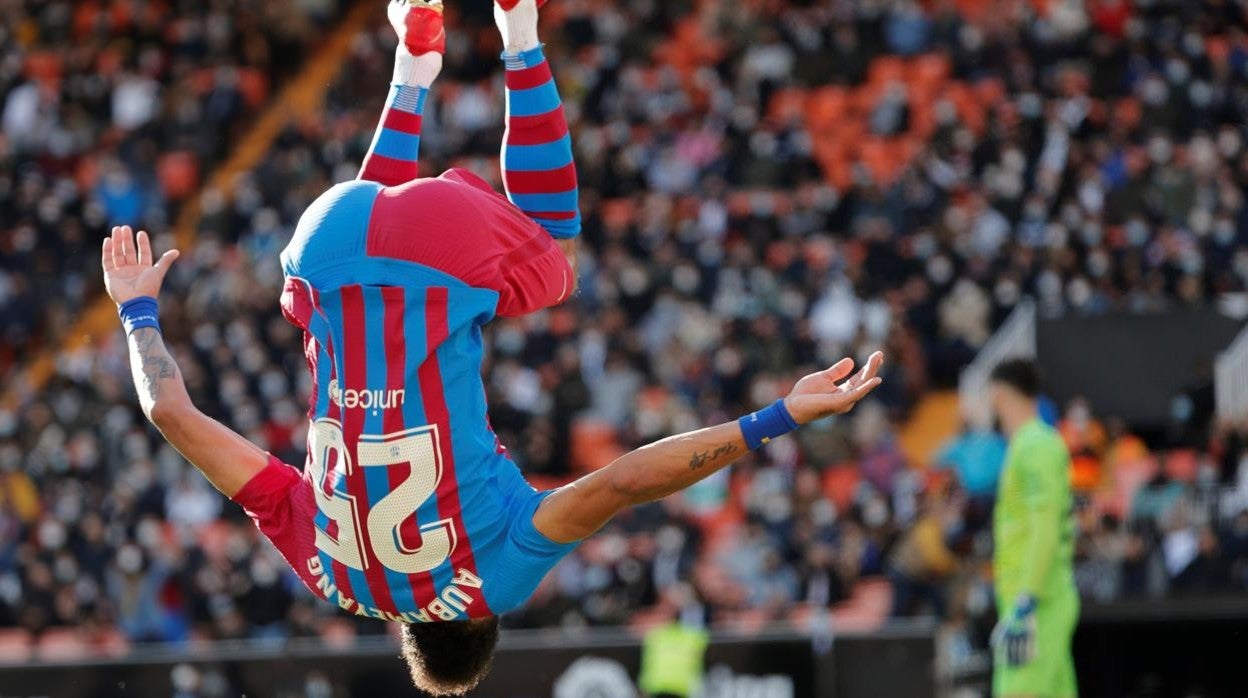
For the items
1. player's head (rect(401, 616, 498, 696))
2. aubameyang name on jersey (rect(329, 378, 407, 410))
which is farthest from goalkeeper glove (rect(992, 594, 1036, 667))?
aubameyang name on jersey (rect(329, 378, 407, 410))

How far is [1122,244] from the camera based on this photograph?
1694 centimetres

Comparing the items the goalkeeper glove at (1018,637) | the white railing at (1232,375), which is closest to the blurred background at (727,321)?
the white railing at (1232,375)

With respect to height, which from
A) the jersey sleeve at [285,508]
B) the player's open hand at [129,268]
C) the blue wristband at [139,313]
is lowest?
the jersey sleeve at [285,508]

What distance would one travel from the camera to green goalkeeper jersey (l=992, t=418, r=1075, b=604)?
8.40 metres

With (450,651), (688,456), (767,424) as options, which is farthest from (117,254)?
(767,424)

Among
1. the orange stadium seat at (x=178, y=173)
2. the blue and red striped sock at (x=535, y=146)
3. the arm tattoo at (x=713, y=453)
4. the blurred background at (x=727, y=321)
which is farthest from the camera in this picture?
the orange stadium seat at (x=178, y=173)

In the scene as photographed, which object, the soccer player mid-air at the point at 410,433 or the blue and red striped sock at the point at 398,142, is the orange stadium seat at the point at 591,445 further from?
the soccer player mid-air at the point at 410,433

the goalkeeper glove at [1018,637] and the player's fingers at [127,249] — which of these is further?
the goalkeeper glove at [1018,637]

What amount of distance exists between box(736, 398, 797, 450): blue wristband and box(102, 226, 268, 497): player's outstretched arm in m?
1.35

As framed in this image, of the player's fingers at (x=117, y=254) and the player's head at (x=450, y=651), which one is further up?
the player's fingers at (x=117, y=254)

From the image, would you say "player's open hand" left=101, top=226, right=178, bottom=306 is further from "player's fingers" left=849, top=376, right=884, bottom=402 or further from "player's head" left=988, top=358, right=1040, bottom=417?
"player's head" left=988, top=358, right=1040, bottom=417

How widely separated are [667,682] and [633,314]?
6659 millimetres

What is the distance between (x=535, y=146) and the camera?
18.6 feet

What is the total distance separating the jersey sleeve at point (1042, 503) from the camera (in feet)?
27.5
